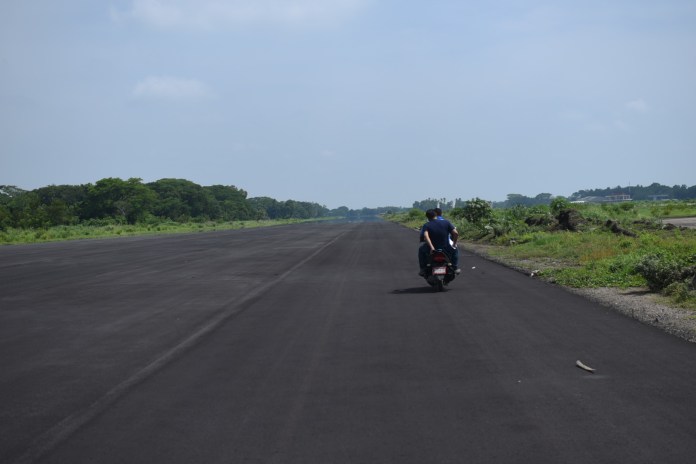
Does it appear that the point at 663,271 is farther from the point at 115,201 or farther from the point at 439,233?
the point at 115,201

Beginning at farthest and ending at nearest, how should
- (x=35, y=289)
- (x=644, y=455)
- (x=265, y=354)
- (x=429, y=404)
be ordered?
1. (x=35, y=289)
2. (x=265, y=354)
3. (x=429, y=404)
4. (x=644, y=455)

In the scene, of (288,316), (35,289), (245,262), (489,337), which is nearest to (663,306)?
(489,337)

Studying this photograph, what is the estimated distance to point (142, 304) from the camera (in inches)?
556

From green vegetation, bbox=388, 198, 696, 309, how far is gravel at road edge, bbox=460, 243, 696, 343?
0.42m

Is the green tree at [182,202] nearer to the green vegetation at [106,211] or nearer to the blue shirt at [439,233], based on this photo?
the green vegetation at [106,211]

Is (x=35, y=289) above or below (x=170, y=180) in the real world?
below

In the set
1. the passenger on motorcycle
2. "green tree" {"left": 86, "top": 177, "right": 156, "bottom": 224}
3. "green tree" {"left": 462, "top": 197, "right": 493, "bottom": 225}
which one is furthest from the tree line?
the passenger on motorcycle

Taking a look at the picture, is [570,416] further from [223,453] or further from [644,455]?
[223,453]

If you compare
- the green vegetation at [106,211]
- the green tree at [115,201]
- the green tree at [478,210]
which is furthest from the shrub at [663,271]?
the green tree at [115,201]

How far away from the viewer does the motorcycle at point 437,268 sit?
14.9 m

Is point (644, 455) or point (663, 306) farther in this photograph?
point (663, 306)

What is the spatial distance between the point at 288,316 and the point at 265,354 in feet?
10.9

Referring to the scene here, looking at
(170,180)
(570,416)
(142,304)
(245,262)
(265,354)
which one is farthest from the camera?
(170,180)

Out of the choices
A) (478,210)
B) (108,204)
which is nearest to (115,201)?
(108,204)
